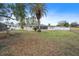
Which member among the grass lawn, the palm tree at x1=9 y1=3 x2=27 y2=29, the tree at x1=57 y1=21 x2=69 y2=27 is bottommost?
the grass lawn

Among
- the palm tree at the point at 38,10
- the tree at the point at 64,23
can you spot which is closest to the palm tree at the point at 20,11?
the palm tree at the point at 38,10

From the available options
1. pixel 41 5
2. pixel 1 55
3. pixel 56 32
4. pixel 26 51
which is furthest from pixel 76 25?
pixel 1 55

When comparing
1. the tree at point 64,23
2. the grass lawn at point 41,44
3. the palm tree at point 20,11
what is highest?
the palm tree at point 20,11

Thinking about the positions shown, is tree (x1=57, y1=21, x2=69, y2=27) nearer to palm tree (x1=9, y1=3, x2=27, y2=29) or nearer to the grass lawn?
the grass lawn

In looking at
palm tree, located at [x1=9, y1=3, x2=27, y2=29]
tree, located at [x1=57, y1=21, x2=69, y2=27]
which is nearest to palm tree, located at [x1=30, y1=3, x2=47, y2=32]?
palm tree, located at [x1=9, y1=3, x2=27, y2=29]

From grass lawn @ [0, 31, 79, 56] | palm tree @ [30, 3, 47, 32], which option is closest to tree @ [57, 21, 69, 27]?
grass lawn @ [0, 31, 79, 56]

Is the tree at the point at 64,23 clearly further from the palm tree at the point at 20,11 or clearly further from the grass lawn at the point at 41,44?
the palm tree at the point at 20,11

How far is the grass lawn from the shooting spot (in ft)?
8.36

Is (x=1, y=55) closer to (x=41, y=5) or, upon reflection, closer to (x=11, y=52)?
(x=11, y=52)

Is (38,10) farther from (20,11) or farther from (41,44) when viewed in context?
(41,44)

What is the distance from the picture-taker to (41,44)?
257 centimetres

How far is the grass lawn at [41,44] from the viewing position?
2547 mm

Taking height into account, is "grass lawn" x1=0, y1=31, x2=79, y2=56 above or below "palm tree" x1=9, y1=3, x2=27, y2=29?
below

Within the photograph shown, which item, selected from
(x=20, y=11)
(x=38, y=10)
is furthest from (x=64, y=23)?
(x=20, y=11)
